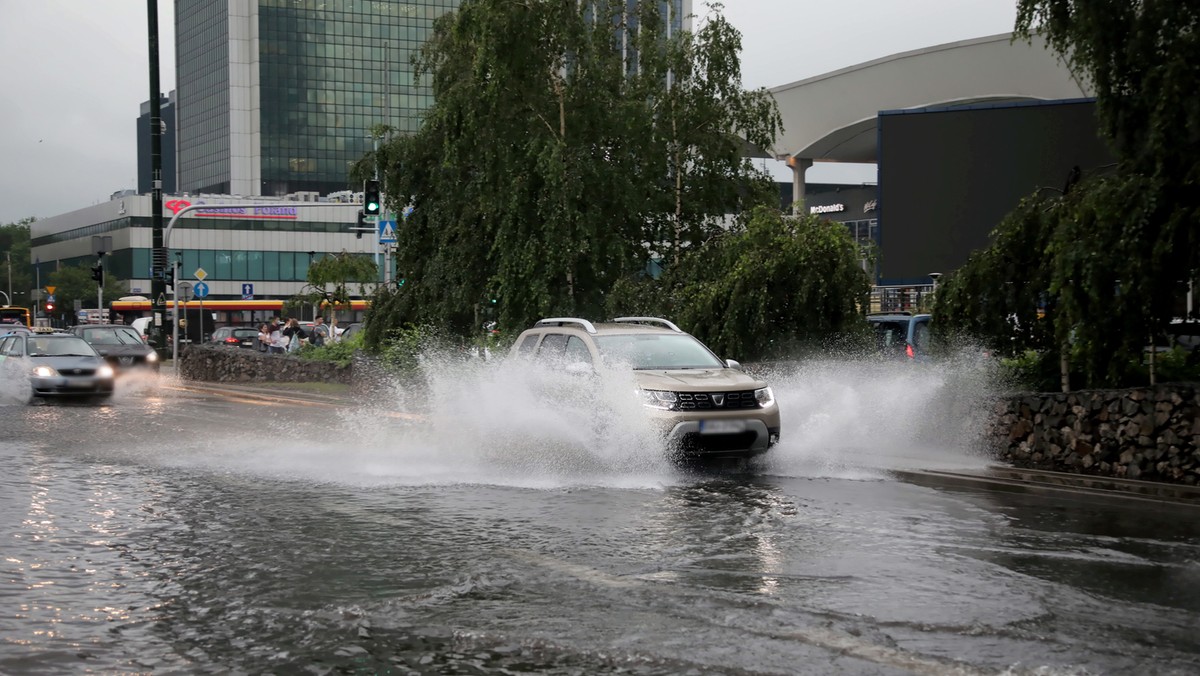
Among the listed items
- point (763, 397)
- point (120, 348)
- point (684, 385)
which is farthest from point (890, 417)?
point (120, 348)

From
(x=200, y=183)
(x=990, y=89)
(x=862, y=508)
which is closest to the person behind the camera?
(x=862, y=508)

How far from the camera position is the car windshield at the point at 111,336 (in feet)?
112

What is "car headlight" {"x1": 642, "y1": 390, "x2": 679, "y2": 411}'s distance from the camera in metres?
12.9

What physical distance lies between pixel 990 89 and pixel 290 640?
47.2 metres

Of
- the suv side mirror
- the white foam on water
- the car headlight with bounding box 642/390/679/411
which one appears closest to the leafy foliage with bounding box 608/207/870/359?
the white foam on water

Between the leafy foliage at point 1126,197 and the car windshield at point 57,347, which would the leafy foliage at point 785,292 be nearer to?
the leafy foliage at point 1126,197

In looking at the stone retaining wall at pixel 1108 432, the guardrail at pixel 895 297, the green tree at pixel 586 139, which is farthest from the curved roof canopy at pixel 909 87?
the stone retaining wall at pixel 1108 432

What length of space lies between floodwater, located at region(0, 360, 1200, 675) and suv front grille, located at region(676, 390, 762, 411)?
0.52 metres

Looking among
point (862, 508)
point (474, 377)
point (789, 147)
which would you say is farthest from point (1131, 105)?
point (789, 147)

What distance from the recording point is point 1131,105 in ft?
44.2

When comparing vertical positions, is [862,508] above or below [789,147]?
below

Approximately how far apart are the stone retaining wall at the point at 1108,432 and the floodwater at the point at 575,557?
657mm

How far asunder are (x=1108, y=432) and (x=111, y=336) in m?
28.5

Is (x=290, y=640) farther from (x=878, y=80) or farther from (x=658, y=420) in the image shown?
(x=878, y=80)
